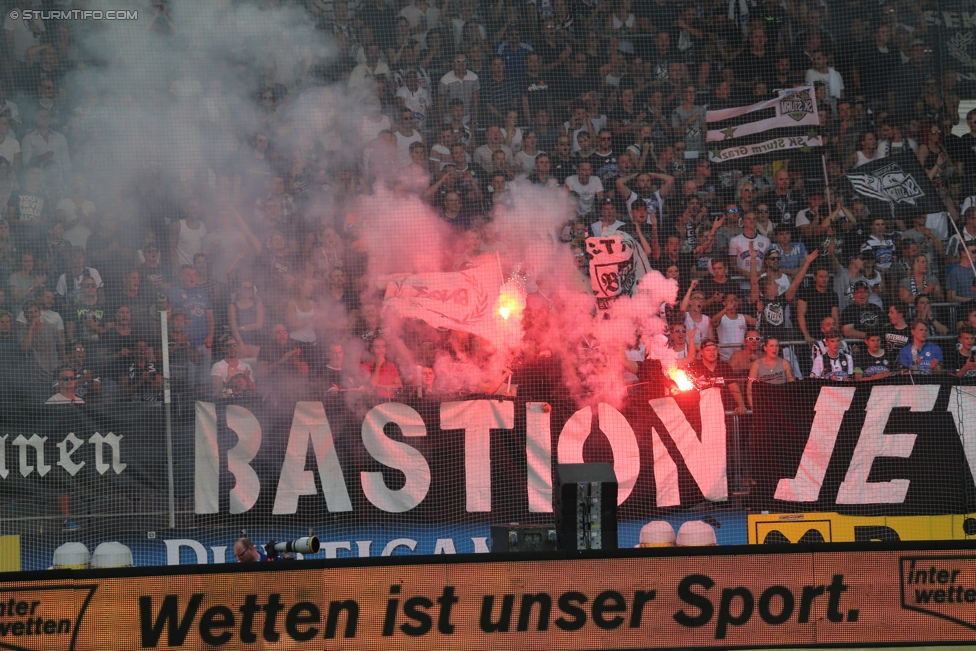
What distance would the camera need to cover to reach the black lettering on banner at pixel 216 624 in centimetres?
570

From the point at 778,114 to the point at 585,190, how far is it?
2120mm

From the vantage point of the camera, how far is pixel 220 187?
33.3 ft

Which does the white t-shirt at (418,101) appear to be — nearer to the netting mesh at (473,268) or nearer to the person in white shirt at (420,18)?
the netting mesh at (473,268)

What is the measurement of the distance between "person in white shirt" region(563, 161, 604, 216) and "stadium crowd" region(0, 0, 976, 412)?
3 centimetres

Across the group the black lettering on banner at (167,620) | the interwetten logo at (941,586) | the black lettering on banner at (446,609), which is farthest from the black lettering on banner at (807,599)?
the black lettering on banner at (167,620)

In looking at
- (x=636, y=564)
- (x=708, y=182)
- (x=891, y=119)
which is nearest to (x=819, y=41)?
(x=891, y=119)

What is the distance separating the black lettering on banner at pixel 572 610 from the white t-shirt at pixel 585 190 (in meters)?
5.16

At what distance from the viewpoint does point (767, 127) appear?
1050 centimetres

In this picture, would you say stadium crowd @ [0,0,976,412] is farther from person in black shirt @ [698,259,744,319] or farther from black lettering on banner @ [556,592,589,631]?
black lettering on banner @ [556,592,589,631]

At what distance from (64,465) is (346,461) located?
230cm

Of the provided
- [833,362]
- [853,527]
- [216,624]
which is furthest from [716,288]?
[216,624]

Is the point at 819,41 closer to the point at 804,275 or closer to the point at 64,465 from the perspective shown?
the point at 804,275

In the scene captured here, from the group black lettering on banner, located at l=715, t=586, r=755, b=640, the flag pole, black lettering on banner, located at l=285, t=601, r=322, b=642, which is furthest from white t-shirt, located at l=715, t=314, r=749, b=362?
black lettering on banner, located at l=285, t=601, r=322, b=642

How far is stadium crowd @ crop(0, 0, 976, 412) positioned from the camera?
9422 millimetres
